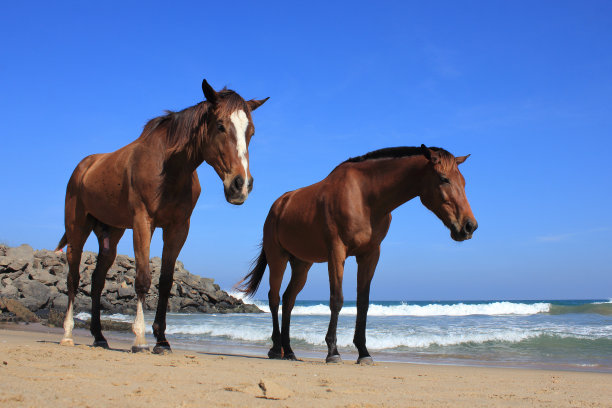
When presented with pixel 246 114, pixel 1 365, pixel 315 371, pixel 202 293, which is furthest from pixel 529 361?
pixel 202 293

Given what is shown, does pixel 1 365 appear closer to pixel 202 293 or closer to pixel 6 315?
pixel 6 315

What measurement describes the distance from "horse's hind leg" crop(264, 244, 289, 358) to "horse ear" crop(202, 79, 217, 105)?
2.27 metres

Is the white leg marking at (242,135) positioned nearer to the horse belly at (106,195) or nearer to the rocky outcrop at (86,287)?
the horse belly at (106,195)

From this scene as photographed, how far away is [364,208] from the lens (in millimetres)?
5660

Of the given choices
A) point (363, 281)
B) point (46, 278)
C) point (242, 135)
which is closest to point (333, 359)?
point (363, 281)

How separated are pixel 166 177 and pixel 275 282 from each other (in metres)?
2.09

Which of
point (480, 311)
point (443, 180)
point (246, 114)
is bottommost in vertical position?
point (480, 311)

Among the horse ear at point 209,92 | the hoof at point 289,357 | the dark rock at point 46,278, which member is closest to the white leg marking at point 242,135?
the horse ear at point 209,92

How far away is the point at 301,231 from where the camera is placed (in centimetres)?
616

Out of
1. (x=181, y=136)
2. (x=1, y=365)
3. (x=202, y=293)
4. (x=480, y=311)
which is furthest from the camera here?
(x=480, y=311)

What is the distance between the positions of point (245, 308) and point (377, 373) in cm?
2007

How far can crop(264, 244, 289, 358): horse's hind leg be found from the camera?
648 centimetres

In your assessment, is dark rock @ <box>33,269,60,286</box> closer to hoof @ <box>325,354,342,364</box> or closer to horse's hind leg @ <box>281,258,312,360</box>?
horse's hind leg @ <box>281,258,312,360</box>

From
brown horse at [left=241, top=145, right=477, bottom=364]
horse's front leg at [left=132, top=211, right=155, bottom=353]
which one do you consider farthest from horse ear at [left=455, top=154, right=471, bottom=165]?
horse's front leg at [left=132, top=211, right=155, bottom=353]
